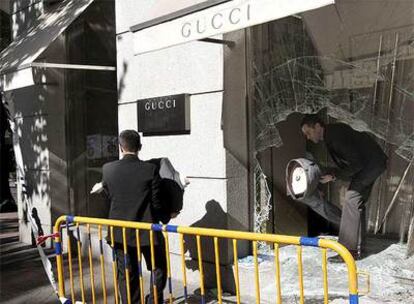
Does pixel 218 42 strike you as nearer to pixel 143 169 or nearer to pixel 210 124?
pixel 210 124

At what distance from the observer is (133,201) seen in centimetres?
437

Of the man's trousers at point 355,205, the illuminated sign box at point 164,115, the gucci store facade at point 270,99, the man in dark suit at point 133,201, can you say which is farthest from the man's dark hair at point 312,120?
the man in dark suit at point 133,201

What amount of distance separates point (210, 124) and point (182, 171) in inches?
28.2

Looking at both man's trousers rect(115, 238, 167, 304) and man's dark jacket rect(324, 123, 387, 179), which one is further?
man's dark jacket rect(324, 123, 387, 179)

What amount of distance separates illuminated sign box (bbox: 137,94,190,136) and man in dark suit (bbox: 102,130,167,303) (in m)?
1.47

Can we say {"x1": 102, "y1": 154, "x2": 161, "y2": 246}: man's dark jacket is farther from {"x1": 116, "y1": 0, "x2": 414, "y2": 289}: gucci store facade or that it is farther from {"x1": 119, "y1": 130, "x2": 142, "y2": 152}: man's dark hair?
{"x1": 116, "y1": 0, "x2": 414, "y2": 289}: gucci store facade

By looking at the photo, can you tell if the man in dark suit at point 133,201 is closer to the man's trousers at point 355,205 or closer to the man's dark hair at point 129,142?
the man's dark hair at point 129,142

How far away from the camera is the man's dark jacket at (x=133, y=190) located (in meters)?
4.36

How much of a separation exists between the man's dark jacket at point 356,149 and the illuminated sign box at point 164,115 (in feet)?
5.24

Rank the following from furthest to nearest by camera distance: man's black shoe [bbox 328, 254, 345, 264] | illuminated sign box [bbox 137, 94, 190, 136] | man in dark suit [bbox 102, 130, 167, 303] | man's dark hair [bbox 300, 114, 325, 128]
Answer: illuminated sign box [bbox 137, 94, 190, 136] < man's dark hair [bbox 300, 114, 325, 128] < man's black shoe [bbox 328, 254, 345, 264] < man in dark suit [bbox 102, 130, 167, 303]

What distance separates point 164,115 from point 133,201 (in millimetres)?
1963

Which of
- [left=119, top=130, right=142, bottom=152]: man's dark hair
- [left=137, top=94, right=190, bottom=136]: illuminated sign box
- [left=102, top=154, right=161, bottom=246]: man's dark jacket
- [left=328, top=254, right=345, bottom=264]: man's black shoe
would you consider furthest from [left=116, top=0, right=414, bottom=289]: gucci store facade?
[left=102, top=154, right=161, bottom=246]: man's dark jacket

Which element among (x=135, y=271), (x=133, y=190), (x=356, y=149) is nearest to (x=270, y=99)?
(x=356, y=149)

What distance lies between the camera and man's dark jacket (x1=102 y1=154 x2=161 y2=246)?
14.3ft
